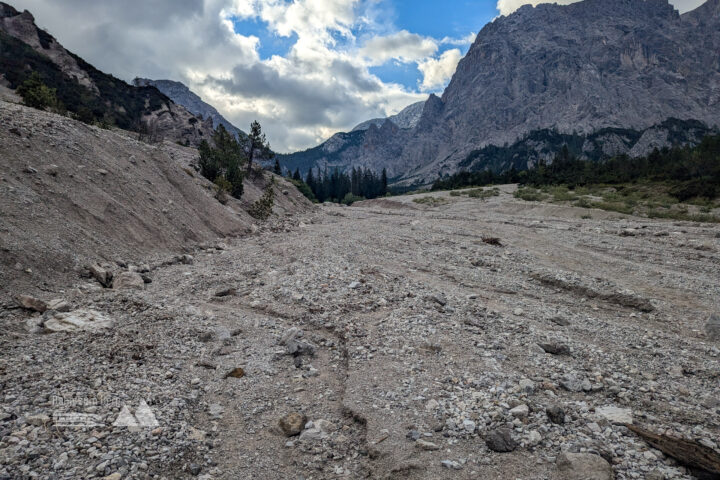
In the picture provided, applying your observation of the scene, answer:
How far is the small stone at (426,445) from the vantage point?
5.22 meters

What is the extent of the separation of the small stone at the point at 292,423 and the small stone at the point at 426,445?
1.91 m

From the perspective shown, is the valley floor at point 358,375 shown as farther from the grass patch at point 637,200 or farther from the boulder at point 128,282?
the grass patch at point 637,200

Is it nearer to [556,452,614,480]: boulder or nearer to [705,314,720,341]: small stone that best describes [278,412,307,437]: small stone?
[556,452,614,480]: boulder

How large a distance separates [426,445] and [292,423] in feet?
7.12

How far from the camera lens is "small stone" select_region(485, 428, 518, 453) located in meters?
5.13

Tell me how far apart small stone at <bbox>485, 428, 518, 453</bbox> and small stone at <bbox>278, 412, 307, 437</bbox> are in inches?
114

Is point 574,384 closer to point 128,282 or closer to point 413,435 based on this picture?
point 413,435

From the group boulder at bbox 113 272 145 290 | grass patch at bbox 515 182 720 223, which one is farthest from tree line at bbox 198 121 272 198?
grass patch at bbox 515 182 720 223

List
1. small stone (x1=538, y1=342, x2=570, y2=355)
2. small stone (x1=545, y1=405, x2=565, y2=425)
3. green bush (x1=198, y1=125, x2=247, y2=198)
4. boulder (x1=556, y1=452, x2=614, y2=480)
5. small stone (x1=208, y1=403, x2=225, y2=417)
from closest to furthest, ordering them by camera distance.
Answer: boulder (x1=556, y1=452, x2=614, y2=480), small stone (x1=545, y1=405, x2=565, y2=425), small stone (x1=208, y1=403, x2=225, y2=417), small stone (x1=538, y1=342, x2=570, y2=355), green bush (x1=198, y1=125, x2=247, y2=198)

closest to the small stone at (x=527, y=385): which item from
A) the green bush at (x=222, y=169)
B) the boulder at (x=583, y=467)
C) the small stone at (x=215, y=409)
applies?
the boulder at (x=583, y=467)

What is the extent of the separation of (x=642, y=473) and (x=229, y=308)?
9.93 m

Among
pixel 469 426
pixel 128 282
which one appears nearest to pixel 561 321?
pixel 469 426

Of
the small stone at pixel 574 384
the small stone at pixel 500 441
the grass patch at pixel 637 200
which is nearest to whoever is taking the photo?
the small stone at pixel 500 441

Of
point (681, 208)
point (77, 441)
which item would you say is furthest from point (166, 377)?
point (681, 208)
